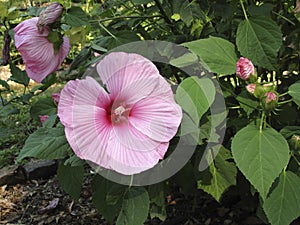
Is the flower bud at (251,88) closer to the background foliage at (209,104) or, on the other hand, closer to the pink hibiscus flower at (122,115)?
the background foliage at (209,104)

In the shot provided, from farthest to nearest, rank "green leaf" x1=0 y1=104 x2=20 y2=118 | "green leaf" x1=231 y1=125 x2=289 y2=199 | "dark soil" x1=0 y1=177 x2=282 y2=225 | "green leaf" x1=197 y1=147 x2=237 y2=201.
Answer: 1. "dark soil" x1=0 y1=177 x2=282 y2=225
2. "green leaf" x1=0 y1=104 x2=20 y2=118
3. "green leaf" x1=197 y1=147 x2=237 y2=201
4. "green leaf" x1=231 y1=125 x2=289 y2=199

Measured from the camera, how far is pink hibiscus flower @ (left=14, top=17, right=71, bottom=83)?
1.04m

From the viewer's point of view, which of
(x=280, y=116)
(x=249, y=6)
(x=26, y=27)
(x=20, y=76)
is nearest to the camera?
(x=26, y=27)

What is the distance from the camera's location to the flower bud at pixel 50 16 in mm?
1026

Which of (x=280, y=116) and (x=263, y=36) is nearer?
(x=263, y=36)

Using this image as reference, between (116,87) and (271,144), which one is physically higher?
(116,87)

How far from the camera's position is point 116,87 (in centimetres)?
98

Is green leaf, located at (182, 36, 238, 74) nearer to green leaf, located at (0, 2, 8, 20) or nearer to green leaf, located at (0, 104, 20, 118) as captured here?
green leaf, located at (0, 2, 8, 20)

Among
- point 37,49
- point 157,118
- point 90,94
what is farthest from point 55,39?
point 157,118

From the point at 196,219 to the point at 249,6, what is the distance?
0.93m

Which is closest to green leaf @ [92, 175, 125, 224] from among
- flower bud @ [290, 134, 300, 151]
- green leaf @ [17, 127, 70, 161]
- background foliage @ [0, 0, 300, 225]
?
background foliage @ [0, 0, 300, 225]

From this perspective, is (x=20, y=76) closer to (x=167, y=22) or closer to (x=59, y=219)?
(x=167, y=22)

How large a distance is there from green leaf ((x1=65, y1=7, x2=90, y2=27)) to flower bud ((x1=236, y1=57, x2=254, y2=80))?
0.34 meters

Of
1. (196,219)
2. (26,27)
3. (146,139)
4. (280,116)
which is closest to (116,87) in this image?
(146,139)
